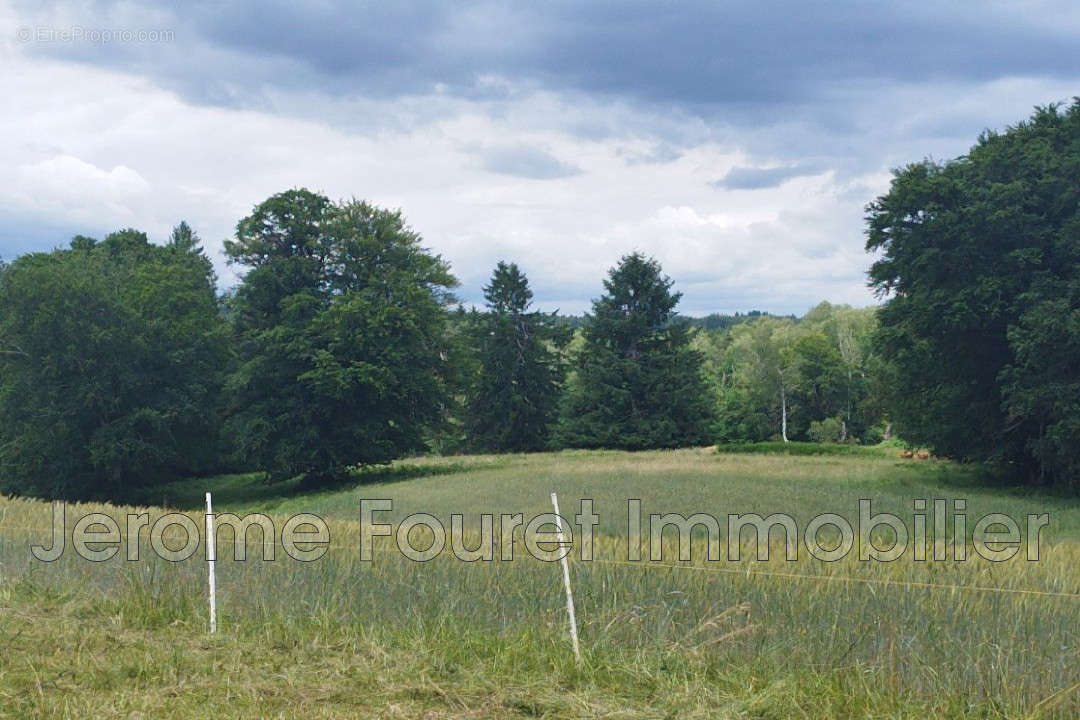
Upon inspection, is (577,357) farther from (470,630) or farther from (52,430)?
(470,630)

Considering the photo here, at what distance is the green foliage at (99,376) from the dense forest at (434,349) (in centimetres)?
12

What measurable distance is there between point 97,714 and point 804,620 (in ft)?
17.2

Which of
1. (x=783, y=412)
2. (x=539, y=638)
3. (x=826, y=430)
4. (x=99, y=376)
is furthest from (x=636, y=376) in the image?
(x=539, y=638)

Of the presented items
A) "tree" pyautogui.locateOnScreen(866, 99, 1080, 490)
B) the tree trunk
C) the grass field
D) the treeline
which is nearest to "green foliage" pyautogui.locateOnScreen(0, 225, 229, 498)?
the treeline

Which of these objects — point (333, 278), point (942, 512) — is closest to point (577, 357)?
point (333, 278)

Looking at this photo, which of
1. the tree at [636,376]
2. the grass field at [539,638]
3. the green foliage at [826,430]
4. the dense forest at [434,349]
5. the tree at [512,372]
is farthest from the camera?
the green foliage at [826,430]

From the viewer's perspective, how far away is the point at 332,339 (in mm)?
39875

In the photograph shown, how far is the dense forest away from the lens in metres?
27.4

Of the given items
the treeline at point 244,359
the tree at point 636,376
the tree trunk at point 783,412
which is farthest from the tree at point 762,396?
the treeline at point 244,359

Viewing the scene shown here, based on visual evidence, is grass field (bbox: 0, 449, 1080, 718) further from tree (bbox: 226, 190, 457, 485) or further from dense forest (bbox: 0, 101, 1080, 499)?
tree (bbox: 226, 190, 457, 485)

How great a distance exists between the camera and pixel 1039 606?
696 cm

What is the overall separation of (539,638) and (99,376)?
37.8 metres

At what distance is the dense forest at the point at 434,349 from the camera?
89.9ft

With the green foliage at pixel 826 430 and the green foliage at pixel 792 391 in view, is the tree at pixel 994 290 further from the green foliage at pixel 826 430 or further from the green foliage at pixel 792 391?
the green foliage at pixel 792 391
